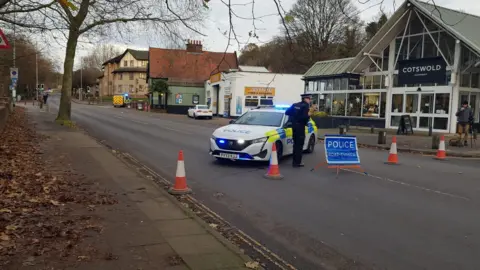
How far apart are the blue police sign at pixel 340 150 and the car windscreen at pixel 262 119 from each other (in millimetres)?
1815

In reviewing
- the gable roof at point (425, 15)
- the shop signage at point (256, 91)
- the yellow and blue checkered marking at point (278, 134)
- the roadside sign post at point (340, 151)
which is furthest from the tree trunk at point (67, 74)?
the shop signage at point (256, 91)

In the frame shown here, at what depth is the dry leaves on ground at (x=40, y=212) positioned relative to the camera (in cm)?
432

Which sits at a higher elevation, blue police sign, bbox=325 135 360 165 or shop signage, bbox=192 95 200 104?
shop signage, bbox=192 95 200 104

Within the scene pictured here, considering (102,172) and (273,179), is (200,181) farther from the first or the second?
(102,172)

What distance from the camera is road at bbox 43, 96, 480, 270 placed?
4.86m

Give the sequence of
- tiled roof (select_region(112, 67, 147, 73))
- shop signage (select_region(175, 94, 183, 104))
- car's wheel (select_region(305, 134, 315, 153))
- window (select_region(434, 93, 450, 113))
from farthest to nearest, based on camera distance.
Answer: tiled roof (select_region(112, 67, 147, 73)) < shop signage (select_region(175, 94, 183, 104)) < window (select_region(434, 93, 450, 113)) < car's wheel (select_region(305, 134, 315, 153))

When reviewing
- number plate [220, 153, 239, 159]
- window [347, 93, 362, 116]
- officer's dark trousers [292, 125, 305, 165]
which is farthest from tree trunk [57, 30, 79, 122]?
window [347, 93, 362, 116]

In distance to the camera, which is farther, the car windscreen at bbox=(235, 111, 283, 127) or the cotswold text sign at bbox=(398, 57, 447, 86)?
the cotswold text sign at bbox=(398, 57, 447, 86)

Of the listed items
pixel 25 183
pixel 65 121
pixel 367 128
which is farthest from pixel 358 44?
pixel 25 183

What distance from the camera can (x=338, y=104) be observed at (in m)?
32.4

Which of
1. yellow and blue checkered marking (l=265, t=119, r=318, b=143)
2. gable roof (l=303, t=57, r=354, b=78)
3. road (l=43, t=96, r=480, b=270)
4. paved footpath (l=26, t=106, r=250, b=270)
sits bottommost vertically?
road (l=43, t=96, r=480, b=270)

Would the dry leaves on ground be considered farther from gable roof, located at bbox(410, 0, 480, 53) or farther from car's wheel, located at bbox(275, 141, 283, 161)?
gable roof, located at bbox(410, 0, 480, 53)

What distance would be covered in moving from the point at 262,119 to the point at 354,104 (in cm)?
2032

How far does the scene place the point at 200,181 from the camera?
901cm
